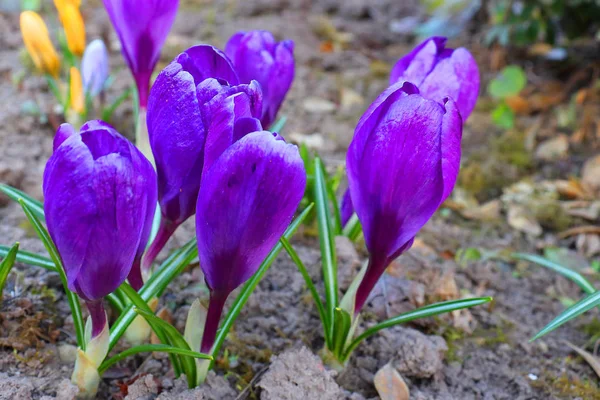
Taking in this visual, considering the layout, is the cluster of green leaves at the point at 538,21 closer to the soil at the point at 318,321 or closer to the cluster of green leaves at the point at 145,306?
the soil at the point at 318,321

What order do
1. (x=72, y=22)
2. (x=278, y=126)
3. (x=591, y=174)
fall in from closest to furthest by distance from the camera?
(x=278, y=126), (x=72, y=22), (x=591, y=174)

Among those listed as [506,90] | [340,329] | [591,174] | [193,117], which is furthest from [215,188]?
[506,90]

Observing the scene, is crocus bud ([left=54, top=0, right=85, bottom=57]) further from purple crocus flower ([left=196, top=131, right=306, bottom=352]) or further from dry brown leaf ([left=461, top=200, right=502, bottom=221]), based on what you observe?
dry brown leaf ([left=461, top=200, right=502, bottom=221])

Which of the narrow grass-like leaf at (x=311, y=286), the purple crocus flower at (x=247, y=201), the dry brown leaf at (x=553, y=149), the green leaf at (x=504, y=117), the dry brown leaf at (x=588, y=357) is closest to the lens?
the purple crocus flower at (x=247, y=201)

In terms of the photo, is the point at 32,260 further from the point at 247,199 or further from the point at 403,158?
the point at 403,158

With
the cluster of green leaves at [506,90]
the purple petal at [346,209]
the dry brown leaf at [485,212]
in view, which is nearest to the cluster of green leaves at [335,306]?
the purple petal at [346,209]

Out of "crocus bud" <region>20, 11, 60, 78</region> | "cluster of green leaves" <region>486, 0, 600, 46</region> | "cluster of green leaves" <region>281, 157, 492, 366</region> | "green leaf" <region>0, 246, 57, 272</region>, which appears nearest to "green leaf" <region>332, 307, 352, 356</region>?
"cluster of green leaves" <region>281, 157, 492, 366</region>
